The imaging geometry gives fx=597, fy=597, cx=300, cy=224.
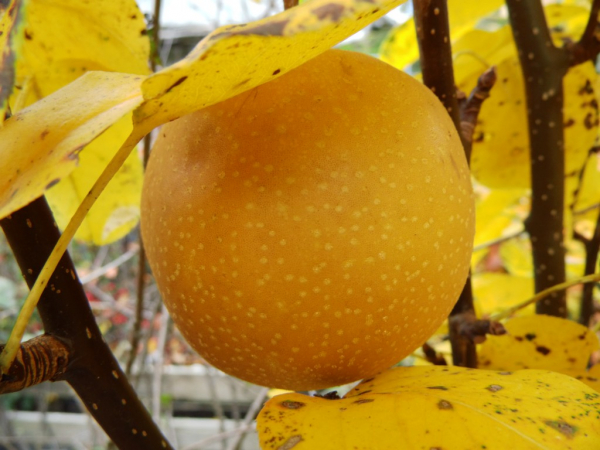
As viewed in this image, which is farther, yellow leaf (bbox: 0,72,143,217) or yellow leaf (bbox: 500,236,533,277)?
yellow leaf (bbox: 500,236,533,277)

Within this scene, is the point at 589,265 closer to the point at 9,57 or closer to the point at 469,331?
the point at 469,331

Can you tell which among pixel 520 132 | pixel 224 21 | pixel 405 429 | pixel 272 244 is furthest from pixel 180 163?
pixel 224 21

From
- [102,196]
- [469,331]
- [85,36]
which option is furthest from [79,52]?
[469,331]

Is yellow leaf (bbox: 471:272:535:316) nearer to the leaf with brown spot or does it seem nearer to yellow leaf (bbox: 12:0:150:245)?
the leaf with brown spot

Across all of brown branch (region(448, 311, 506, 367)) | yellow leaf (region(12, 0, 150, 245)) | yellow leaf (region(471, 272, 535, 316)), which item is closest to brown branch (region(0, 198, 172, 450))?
yellow leaf (region(12, 0, 150, 245))

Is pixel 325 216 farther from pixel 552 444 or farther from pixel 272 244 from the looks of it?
pixel 552 444

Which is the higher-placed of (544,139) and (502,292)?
(544,139)
